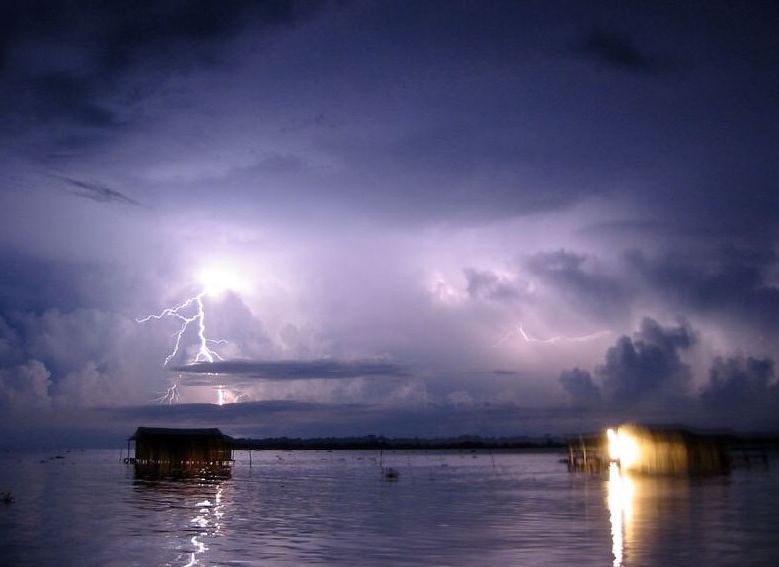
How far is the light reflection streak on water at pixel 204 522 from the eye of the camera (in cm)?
2119

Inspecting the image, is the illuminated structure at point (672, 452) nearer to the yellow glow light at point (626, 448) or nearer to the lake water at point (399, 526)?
the yellow glow light at point (626, 448)

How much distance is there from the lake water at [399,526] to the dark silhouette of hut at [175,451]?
2220cm

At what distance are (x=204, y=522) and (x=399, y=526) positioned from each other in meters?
7.86

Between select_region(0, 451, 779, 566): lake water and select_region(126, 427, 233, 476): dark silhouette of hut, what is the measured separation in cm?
2220

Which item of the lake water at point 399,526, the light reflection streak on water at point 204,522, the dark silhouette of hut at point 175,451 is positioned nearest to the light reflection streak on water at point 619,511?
the lake water at point 399,526

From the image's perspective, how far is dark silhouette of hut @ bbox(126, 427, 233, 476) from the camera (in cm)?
6975

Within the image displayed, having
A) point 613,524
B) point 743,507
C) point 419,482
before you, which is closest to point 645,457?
point 419,482

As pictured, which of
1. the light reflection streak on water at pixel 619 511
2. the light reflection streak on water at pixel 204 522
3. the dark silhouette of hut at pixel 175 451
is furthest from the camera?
the dark silhouette of hut at pixel 175 451

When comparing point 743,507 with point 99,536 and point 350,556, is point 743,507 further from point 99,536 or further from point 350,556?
point 99,536

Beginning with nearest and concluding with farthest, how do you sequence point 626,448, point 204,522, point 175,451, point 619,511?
point 204,522, point 619,511, point 626,448, point 175,451

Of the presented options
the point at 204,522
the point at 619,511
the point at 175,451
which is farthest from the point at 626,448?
the point at 175,451

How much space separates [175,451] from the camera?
7062cm

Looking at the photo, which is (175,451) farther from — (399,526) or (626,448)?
(399,526)

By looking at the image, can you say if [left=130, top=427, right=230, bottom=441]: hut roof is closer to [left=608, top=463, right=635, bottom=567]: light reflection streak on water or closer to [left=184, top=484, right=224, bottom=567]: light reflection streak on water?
[left=184, top=484, right=224, bottom=567]: light reflection streak on water
